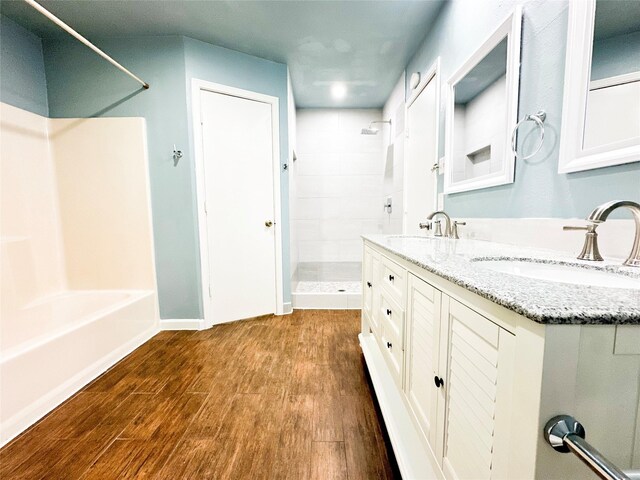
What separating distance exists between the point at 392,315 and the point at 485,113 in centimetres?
114

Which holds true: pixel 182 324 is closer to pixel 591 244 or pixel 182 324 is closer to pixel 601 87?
pixel 591 244

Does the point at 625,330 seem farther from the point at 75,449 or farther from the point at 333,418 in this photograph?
the point at 75,449

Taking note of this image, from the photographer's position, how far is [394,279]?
41.6 inches

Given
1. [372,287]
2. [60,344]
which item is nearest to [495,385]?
[372,287]

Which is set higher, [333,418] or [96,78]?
[96,78]

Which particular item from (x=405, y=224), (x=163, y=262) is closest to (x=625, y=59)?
(x=405, y=224)

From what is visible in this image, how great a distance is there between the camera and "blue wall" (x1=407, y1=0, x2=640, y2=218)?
78 cm

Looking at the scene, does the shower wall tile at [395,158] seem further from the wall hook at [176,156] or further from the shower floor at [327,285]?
the wall hook at [176,156]

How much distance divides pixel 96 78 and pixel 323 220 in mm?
2555

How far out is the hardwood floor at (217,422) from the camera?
98cm

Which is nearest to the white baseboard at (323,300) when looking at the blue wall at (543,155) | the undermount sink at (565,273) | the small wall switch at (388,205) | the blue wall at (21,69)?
the small wall switch at (388,205)

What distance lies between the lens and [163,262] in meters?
2.16

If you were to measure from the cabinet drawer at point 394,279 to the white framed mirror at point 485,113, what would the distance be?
0.65 meters

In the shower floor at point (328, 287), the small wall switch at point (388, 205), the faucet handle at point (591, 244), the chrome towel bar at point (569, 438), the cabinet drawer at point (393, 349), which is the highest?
the small wall switch at point (388, 205)
